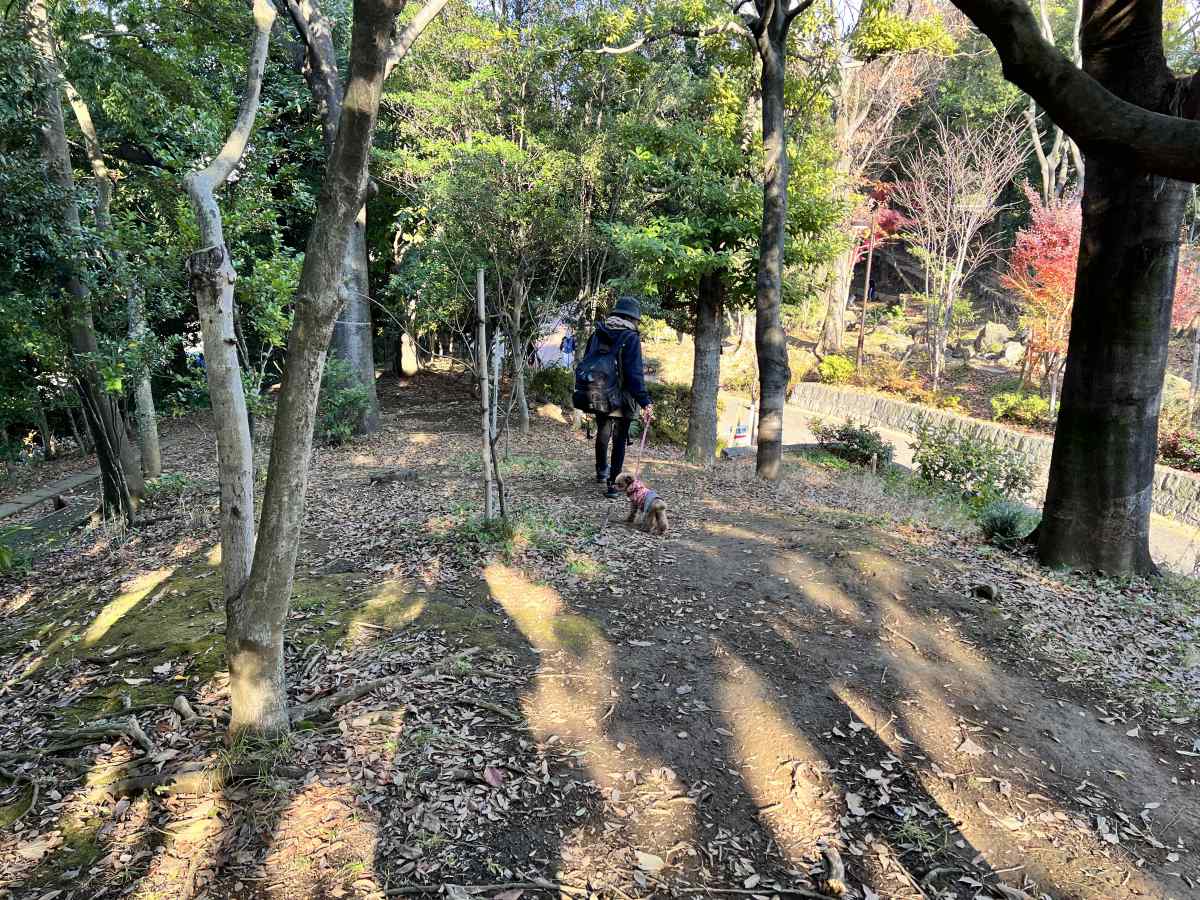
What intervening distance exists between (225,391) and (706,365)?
8589 mm

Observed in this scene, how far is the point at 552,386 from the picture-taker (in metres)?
15.1

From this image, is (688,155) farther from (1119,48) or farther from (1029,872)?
(1029,872)

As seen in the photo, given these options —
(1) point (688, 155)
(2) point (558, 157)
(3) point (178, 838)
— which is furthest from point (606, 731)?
(2) point (558, 157)

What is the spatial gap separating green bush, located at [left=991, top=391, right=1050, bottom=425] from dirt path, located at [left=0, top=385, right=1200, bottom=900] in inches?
564

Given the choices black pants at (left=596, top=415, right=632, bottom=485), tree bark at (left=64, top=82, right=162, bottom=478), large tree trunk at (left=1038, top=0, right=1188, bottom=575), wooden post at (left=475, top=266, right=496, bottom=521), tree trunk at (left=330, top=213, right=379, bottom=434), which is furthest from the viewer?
tree trunk at (left=330, top=213, right=379, bottom=434)

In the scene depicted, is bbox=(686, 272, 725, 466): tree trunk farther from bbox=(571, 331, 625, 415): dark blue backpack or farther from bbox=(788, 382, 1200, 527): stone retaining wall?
bbox=(571, 331, 625, 415): dark blue backpack

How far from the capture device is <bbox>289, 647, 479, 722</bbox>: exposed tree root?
2.93 m

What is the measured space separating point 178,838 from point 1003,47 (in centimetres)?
596

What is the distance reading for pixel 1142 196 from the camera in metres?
4.80

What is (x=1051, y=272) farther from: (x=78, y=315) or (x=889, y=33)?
(x=78, y=315)

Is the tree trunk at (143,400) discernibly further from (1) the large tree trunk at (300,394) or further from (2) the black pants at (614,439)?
(1) the large tree trunk at (300,394)

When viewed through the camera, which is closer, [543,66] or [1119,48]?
[1119,48]

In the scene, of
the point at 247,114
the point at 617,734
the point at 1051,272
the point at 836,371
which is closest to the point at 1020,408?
the point at 1051,272

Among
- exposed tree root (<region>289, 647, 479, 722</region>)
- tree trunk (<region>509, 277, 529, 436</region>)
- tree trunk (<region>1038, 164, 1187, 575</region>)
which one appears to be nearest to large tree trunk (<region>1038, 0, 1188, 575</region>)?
tree trunk (<region>1038, 164, 1187, 575</region>)
